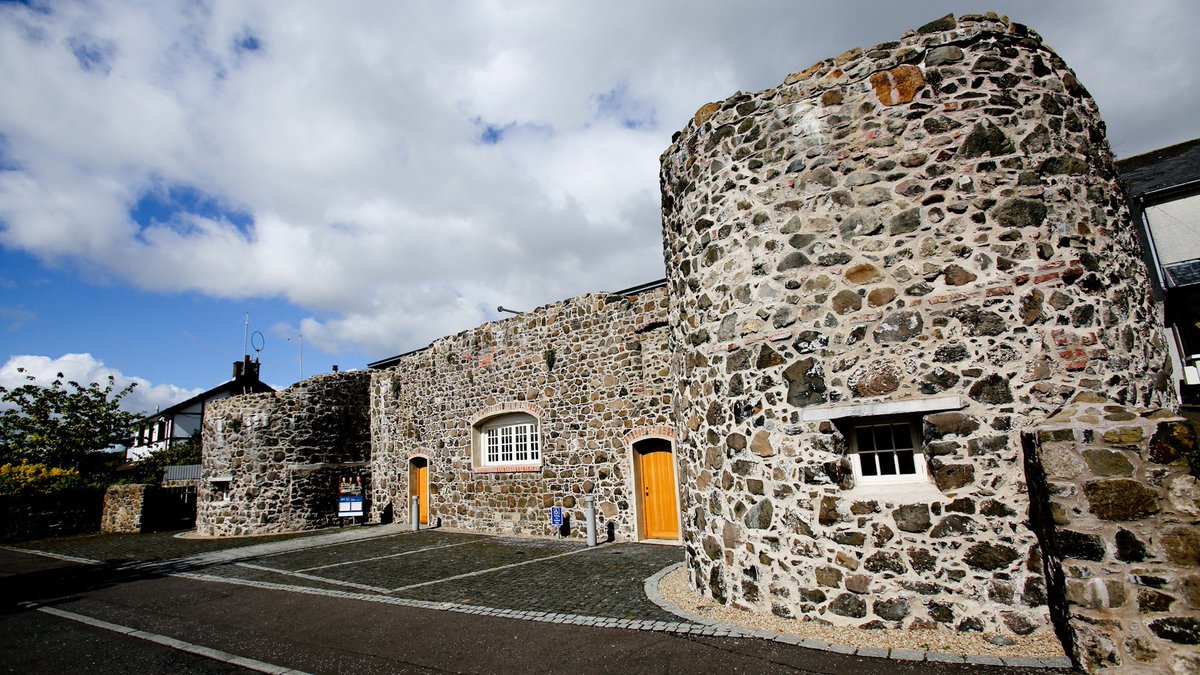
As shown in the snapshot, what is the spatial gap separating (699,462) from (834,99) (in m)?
3.99

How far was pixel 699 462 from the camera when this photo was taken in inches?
262

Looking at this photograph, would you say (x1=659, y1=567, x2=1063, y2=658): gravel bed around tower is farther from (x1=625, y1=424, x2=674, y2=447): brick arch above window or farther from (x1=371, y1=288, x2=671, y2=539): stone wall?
(x1=371, y1=288, x2=671, y2=539): stone wall

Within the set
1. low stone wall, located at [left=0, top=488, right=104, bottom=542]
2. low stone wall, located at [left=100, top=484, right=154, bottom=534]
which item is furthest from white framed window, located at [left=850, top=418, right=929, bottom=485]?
low stone wall, located at [left=0, top=488, right=104, bottom=542]

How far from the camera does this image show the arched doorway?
1659cm

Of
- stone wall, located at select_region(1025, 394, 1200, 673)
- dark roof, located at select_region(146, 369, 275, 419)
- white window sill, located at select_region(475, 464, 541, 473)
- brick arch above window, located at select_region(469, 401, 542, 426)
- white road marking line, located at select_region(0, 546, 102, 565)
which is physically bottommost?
white road marking line, located at select_region(0, 546, 102, 565)

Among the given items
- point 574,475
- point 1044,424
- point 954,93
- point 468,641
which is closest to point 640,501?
point 574,475

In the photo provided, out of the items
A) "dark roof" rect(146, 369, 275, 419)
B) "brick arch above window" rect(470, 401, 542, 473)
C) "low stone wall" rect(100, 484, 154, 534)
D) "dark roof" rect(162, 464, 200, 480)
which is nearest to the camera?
"brick arch above window" rect(470, 401, 542, 473)

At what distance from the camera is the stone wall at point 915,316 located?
4965 millimetres

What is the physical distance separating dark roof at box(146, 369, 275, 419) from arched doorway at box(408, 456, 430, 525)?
18308 mm

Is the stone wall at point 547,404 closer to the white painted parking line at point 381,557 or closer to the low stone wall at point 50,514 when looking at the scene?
the white painted parking line at point 381,557

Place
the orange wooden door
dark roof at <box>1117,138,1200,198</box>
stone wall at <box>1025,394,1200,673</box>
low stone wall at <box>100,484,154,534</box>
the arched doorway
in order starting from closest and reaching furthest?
stone wall at <box>1025,394,1200,673</box>
the orange wooden door
dark roof at <box>1117,138,1200,198</box>
the arched doorway
low stone wall at <box>100,484,154,534</box>

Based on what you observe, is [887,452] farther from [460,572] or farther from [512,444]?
[512,444]

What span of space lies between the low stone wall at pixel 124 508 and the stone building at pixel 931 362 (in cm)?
2033

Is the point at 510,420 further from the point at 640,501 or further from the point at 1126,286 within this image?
the point at 1126,286
